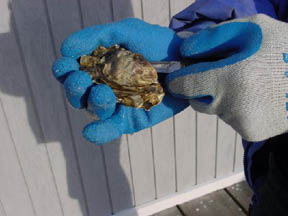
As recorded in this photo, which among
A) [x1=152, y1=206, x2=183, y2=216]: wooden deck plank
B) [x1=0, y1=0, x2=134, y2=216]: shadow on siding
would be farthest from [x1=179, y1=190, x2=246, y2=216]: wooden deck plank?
[x1=0, y1=0, x2=134, y2=216]: shadow on siding

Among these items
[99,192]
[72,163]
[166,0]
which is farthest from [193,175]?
[166,0]

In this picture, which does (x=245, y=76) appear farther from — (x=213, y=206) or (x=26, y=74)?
(x=213, y=206)

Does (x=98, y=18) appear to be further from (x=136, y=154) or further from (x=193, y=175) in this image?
(x=193, y=175)

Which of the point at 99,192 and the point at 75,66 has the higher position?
the point at 75,66

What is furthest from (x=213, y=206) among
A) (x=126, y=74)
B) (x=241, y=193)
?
(x=126, y=74)

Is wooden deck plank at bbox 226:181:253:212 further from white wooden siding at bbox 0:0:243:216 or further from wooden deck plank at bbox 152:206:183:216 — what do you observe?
wooden deck plank at bbox 152:206:183:216

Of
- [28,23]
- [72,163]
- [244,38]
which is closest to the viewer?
[244,38]

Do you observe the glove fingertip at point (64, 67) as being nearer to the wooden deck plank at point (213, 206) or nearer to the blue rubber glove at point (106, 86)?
the blue rubber glove at point (106, 86)
